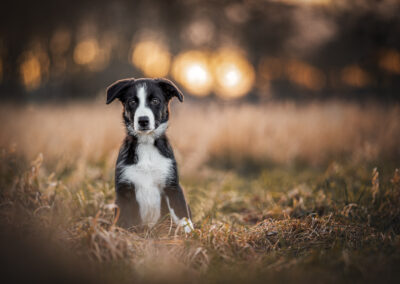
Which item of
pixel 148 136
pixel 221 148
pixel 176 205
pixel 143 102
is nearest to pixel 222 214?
pixel 176 205

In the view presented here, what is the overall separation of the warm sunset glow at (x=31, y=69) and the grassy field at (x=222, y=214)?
6.23 metres

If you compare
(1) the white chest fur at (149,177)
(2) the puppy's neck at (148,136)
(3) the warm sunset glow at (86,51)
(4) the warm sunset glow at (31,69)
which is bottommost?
(1) the white chest fur at (149,177)

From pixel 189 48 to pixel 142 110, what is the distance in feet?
61.0

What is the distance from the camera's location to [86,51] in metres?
22.7

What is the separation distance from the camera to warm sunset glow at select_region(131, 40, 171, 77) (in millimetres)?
18703

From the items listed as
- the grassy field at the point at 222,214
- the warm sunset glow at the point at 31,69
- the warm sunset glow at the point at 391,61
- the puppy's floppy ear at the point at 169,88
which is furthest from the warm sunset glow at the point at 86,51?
the puppy's floppy ear at the point at 169,88

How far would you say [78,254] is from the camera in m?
2.45

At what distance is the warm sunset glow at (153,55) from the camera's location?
61.4ft

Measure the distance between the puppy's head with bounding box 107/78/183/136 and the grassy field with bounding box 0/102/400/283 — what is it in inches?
34.5

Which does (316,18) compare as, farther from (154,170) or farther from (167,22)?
(154,170)

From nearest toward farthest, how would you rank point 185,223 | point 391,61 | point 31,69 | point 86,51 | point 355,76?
1. point 185,223
2. point 391,61
3. point 31,69
4. point 355,76
5. point 86,51

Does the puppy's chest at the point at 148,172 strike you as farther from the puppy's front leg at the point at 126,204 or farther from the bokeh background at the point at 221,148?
the bokeh background at the point at 221,148

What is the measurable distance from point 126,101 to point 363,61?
46.3 ft

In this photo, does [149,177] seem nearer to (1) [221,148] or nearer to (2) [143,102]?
(2) [143,102]
